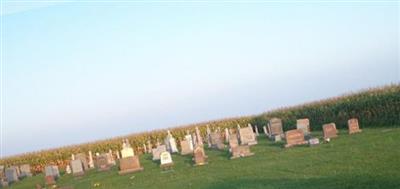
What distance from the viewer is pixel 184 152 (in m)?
33.3

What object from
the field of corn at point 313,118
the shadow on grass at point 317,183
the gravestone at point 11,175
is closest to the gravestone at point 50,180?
the gravestone at point 11,175

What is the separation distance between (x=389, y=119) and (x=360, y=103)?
11.4ft

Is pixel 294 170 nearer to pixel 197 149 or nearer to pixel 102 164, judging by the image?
pixel 197 149

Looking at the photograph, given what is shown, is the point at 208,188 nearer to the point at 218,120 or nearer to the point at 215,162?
the point at 215,162

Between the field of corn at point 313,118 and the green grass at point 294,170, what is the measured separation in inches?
234

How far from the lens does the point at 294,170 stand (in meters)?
18.3

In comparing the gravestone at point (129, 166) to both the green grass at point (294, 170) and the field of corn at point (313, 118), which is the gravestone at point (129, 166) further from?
the field of corn at point (313, 118)

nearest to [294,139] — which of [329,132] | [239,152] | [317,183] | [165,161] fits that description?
[329,132]

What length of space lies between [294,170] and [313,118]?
74.4 feet

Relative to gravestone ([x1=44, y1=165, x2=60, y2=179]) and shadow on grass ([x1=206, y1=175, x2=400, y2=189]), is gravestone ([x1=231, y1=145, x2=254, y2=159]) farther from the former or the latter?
gravestone ([x1=44, y1=165, x2=60, y2=179])

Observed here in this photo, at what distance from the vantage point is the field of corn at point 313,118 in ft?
109

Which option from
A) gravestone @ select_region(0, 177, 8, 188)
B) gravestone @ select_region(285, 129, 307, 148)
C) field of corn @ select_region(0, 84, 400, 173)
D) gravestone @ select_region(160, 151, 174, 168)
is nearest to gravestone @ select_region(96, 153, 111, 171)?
gravestone @ select_region(160, 151, 174, 168)

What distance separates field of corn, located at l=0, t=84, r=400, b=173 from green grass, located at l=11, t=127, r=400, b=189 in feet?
19.5

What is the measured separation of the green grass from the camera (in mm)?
15188
